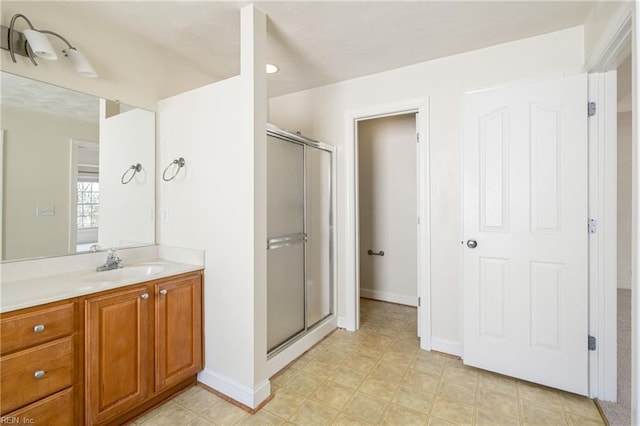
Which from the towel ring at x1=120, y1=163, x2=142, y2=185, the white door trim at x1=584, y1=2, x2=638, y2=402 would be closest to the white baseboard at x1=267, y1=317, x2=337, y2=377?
the towel ring at x1=120, y1=163, x2=142, y2=185

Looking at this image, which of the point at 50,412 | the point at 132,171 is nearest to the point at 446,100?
the point at 132,171

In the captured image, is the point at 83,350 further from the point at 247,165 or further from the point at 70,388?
the point at 247,165

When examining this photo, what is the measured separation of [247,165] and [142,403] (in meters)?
1.53

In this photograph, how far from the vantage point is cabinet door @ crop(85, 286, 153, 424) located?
153cm

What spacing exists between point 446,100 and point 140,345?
2.80 meters

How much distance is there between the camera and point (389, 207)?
12.8 ft

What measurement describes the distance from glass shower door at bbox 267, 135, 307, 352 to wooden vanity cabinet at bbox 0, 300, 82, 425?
1133 millimetres

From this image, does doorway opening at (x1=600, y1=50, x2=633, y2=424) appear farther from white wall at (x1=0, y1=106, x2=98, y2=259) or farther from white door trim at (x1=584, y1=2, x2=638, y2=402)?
white wall at (x1=0, y1=106, x2=98, y2=259)

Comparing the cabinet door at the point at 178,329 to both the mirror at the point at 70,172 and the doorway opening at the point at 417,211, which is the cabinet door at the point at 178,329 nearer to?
the mirror at the point at 70,172

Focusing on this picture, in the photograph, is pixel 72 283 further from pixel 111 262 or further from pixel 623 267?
pixel 623 267

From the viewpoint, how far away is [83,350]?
1508 mm

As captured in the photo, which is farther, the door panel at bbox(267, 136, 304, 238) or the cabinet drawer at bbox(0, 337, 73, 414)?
the door panel at bbox(267, 136, 304, 238)

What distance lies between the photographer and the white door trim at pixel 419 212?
2.60m

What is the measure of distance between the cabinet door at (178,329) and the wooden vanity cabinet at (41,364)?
409mm
